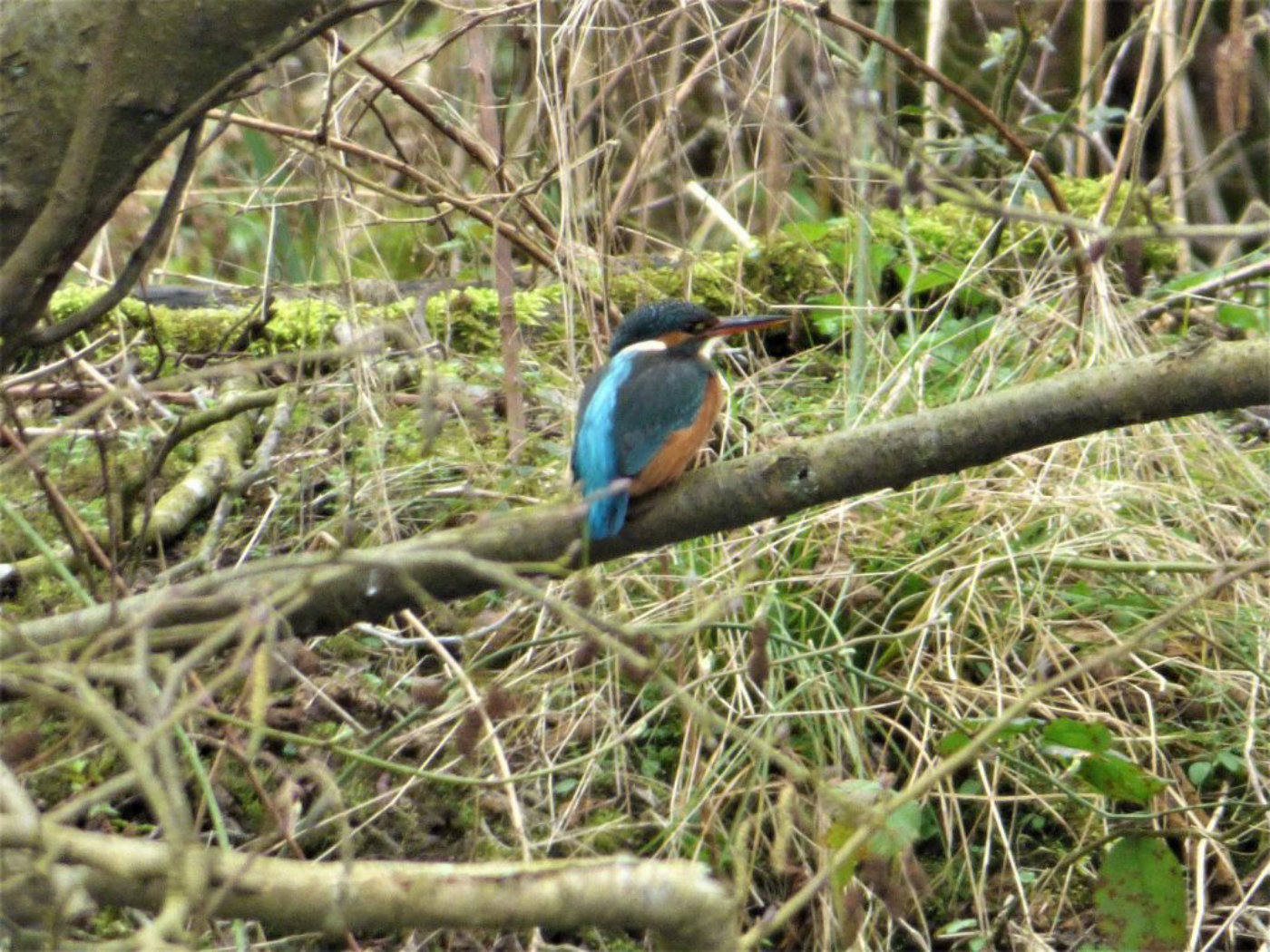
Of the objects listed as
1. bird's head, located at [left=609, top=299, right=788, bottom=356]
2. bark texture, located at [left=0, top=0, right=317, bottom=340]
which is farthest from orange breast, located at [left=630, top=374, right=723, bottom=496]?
bark texture, located at [left=0, top=0, right=317, bottom=340]

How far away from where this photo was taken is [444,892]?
1499 millimetres

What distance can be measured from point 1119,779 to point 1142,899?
0.69ft

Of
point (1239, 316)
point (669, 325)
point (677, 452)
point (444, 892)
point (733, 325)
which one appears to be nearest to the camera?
point (444, 892)

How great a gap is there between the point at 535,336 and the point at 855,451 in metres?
2.00

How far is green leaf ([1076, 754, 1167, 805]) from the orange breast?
37.3 inches

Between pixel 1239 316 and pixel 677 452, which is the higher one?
pixel 677 452

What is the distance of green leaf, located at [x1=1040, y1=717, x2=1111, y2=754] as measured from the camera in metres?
2.65

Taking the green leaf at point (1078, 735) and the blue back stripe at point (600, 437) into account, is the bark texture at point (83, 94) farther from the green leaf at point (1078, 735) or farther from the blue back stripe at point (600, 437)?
the green leaf at point (1078, 735)

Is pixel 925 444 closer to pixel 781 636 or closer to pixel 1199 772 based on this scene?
pixel 781 636

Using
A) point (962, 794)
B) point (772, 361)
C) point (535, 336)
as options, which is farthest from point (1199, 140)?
point (962, 794)

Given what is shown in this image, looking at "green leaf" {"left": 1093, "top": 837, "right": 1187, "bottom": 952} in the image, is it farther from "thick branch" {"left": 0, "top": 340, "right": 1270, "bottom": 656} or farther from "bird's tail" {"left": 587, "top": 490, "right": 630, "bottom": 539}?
"bird's tail" {"left": 587, "top": 490, "right": 630, "bottom": 539}

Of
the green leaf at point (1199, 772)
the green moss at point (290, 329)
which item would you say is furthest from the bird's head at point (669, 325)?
the green leaf at point (1199, 772)

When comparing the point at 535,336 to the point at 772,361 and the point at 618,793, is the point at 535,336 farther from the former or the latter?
the point at 618,793

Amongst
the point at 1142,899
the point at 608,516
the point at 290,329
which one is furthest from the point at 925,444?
the point at 290,329
